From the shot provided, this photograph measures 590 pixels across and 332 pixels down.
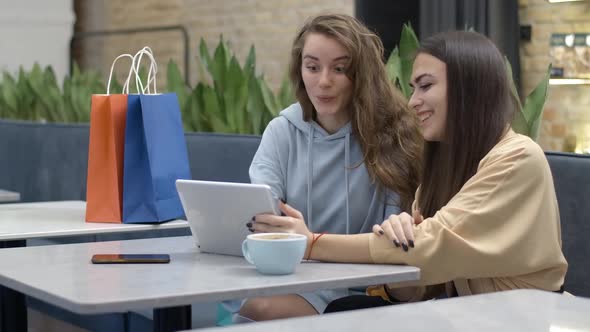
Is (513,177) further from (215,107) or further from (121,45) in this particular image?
(121,45)

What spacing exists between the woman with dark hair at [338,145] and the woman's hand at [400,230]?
0.25m

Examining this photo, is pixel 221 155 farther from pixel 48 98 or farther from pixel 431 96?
pixel 48 98

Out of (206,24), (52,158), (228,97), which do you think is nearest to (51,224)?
(228,97)

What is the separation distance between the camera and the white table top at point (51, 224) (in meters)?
2.10

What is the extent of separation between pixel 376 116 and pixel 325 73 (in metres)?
0.14

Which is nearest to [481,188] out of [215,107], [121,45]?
[215,107]

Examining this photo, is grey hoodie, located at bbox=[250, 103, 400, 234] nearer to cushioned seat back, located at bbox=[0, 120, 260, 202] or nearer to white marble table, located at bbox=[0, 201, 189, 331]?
white marble table, located at bbox=[0, 201, 189, 331]

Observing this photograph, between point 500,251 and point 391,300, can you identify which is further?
Answer: point 391,300

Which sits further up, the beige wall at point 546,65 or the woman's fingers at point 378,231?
the beige wall at point 546,65

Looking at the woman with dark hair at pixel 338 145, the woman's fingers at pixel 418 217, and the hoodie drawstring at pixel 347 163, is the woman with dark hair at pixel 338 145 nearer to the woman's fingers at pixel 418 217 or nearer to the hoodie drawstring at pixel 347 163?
the hoodie drawstring at pixel 347 163

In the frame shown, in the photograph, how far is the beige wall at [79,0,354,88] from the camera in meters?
6.82

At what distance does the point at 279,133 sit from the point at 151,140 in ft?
1.29

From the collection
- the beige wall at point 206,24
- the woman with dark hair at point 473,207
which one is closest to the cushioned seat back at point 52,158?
the woman with dark hair at point 473,207

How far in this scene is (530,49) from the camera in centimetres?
543
